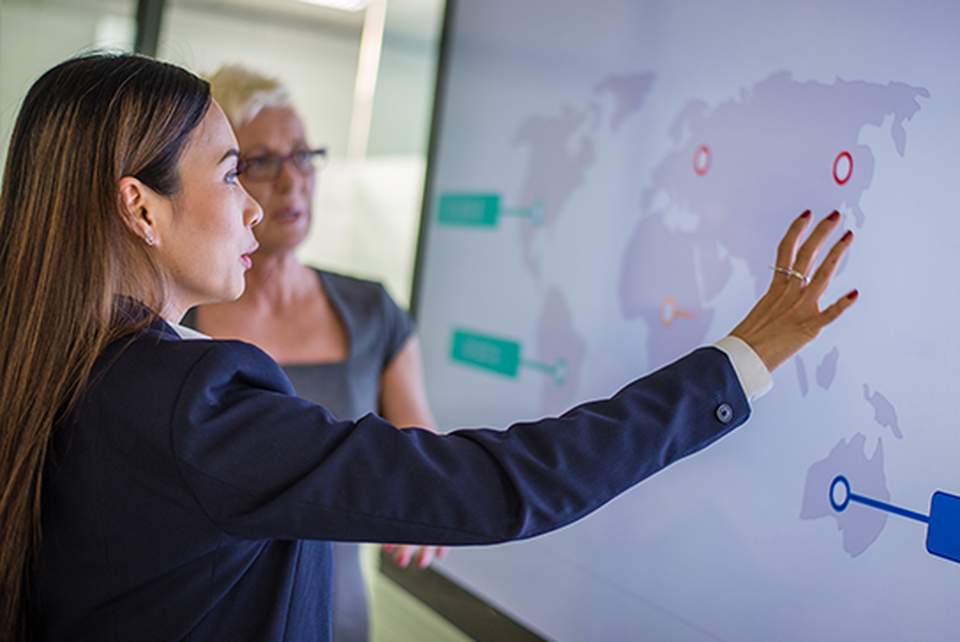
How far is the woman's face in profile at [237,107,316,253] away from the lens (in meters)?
1.71

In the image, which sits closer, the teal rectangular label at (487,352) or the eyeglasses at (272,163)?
the eyeglasses at (272,163)

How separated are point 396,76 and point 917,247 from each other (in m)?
2.11

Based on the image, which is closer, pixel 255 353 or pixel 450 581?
pixel 255 353

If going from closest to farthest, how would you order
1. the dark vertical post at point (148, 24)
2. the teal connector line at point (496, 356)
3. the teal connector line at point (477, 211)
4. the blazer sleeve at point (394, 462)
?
1. the blazer sleeve at point (394, 462)
2. the teal connector line at point (496, 356)
3. the teal connector line at point (477, 211)
4. the dark vertical post at point (148, 24)

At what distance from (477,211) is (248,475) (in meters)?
1.36

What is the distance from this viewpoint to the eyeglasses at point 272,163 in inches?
68.2

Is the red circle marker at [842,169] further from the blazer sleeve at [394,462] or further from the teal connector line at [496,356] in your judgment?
the teal connector line at [496,356]

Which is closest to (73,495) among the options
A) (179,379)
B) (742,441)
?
(179,379)

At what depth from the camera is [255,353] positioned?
92 cm

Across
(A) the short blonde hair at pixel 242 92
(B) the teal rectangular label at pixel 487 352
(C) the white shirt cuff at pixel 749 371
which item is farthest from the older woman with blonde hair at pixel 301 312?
(C) the white shirt cuff at pixel 749 371

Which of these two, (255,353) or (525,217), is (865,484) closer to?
(255,353)

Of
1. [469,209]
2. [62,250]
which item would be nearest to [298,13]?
[469,209]

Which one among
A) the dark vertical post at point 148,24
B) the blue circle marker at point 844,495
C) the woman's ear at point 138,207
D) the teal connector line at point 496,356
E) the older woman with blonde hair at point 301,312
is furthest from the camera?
the dark vertical post at point 148,24

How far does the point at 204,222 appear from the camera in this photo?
102cm
